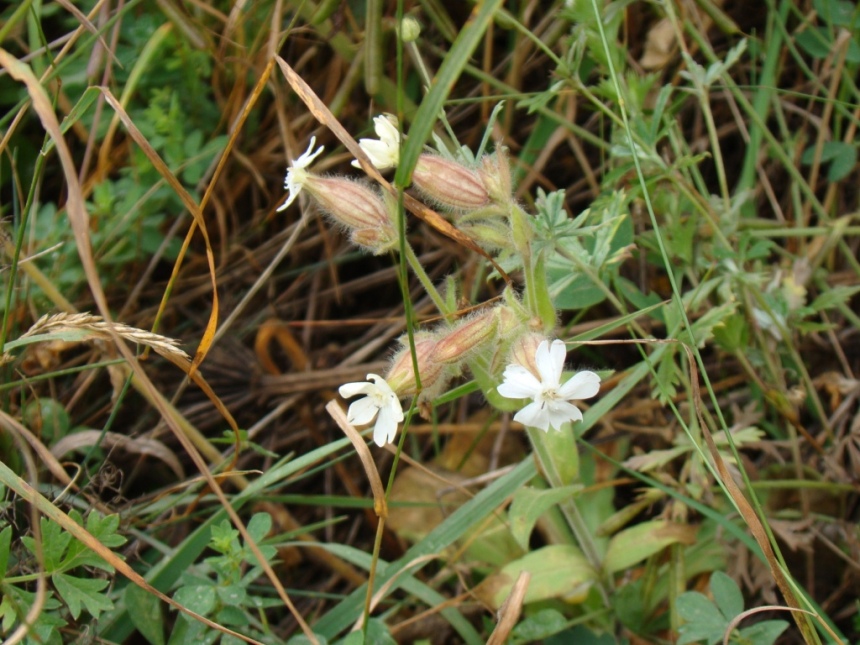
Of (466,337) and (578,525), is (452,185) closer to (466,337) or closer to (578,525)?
(466,337)

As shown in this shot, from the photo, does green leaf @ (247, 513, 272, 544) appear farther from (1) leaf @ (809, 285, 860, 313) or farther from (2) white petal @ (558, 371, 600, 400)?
(1) leaf @ (809, 285, 860, 313)

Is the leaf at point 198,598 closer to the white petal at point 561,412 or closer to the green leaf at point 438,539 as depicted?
the green leaf at point 438,539

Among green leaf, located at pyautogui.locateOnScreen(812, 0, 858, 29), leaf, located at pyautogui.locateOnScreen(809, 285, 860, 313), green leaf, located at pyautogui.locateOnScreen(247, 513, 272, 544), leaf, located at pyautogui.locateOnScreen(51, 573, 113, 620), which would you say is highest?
green leaf, located at pyautogui.locateOnScreen(812, 0, 858, 29)

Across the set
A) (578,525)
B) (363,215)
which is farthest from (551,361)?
(578,525)

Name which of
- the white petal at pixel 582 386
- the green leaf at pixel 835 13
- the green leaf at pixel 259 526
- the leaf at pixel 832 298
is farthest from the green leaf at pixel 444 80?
the green leaf at pixel 835 13

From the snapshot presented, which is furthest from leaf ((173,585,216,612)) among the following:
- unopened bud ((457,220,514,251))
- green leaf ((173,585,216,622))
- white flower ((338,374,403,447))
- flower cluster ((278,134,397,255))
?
unopened bud ((457,220,514,251))

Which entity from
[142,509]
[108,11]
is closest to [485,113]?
[108,11]

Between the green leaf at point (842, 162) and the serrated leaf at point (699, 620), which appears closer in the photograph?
the serrated leaf at point (699, 620)

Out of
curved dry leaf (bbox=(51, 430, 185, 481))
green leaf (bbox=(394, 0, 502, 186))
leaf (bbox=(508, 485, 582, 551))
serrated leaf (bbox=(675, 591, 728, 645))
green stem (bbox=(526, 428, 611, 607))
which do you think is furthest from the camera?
curved dry leaf (bbox=(51, 430, 185, 481))

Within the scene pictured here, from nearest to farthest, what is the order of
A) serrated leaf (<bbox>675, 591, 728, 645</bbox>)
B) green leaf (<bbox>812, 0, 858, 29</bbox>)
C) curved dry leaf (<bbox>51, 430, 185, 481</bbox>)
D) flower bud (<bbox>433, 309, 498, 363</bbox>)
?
flower bud (<bbox>433, 309, 498, 363</bbox>), serrated leaf (<bbox>675, 591, 728, 645</bbox>), curved dry leaf (<bbox>51, 430, 185, 481</bbox>), green leaf (<bbox>812, 0, 858, 29</bbox>)
